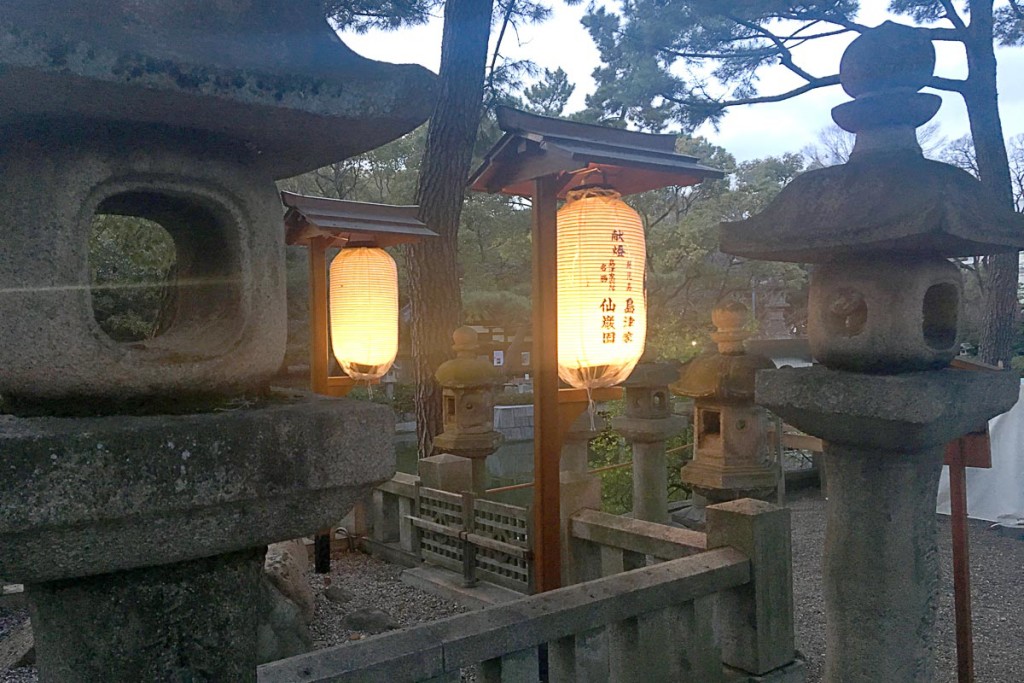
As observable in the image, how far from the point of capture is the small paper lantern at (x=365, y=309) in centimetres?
580

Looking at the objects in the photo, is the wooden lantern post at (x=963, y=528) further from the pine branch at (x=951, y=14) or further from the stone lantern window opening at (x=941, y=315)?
the pine branch at (x=951, y=14)

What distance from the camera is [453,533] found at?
5.54m

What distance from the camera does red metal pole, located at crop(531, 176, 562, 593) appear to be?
3.58m

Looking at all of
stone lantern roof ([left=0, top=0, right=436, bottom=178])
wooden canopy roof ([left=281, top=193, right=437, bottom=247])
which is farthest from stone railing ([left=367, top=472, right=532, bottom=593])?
stone lantern roof ([left=0, top=0, right=436, bottom=178])

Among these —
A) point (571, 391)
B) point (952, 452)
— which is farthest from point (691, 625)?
point (952, 452)

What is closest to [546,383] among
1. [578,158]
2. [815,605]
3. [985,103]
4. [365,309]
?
[578,158]

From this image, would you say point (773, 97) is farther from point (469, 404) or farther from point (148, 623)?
point (148, 623)

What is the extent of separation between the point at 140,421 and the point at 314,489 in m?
0.37

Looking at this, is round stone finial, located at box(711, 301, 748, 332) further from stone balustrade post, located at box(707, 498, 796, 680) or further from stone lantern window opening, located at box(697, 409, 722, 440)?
stone balustrade post, located at box(707, 498, 796, 680)

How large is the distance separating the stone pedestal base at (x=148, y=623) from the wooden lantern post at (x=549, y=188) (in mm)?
2170

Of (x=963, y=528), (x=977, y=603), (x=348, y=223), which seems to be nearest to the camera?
(x=963, y=528)

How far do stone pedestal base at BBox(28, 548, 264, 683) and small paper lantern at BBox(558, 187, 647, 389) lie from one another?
239cm

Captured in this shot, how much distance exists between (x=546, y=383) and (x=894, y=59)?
2.05 meters

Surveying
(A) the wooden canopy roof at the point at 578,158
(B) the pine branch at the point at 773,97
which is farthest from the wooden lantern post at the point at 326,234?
(B) the pine branch at the point at 773,97
